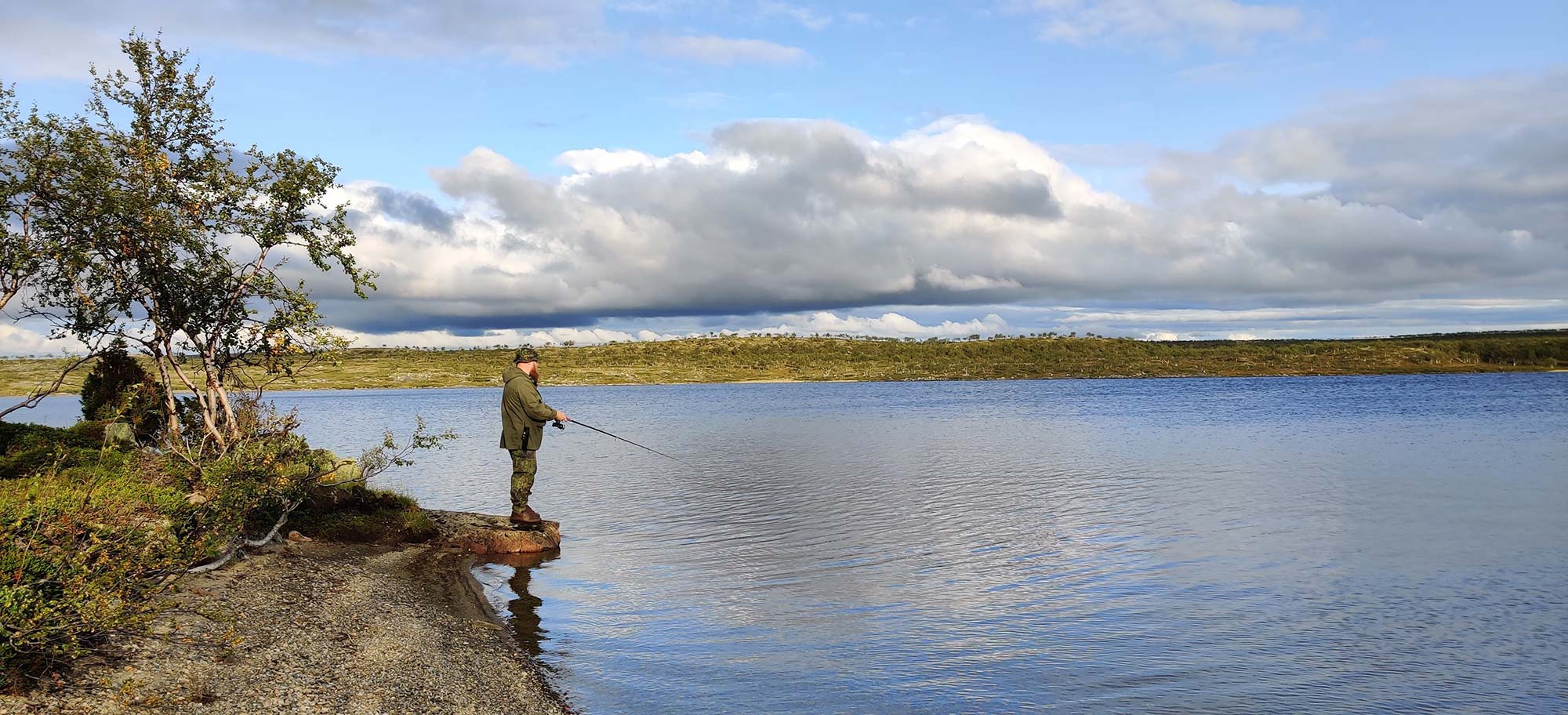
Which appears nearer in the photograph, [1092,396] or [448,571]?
[448,571]

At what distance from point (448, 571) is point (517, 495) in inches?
103

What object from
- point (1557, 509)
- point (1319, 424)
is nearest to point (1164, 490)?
point (1557, 509)

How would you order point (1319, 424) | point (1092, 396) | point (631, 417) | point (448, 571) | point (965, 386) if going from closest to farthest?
point (448, 571)
point (1319, 424)
point (631, 417)
point (1092, 396)
point (965, 386)

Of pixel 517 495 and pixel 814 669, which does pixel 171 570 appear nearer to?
pixel 814 669

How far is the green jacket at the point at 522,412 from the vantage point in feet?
51.5

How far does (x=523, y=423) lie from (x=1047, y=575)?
8198mm

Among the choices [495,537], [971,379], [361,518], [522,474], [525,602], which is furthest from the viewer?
[971,379]

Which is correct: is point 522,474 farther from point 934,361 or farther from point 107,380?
point 934,361

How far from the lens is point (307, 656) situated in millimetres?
8469

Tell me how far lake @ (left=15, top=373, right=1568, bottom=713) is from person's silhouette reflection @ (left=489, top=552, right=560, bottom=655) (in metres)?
0.07

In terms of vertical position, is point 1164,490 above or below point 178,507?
below

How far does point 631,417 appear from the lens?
53688 mm

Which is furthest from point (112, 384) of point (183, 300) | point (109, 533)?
point (109, 533)

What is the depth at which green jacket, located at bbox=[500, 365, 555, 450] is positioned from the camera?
15688mm
